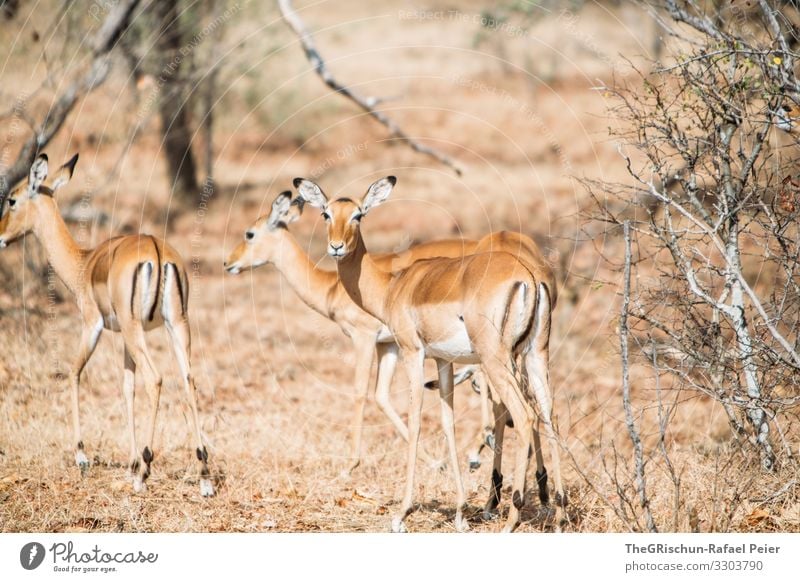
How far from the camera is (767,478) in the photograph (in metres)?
6.99

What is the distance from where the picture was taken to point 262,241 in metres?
10.2

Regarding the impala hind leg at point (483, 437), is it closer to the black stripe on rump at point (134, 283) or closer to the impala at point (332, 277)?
the impala at point (332, 277)

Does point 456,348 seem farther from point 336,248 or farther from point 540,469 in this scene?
point 336,248

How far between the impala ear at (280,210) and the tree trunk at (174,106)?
673 centimetres

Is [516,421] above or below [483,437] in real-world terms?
below

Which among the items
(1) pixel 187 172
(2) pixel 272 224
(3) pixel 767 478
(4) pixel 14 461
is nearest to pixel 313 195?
(2) pixel 272 224

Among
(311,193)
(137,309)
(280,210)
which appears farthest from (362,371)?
(137,309)

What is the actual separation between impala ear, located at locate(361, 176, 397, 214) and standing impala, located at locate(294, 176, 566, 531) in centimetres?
91

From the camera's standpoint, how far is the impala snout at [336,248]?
7.99 meters

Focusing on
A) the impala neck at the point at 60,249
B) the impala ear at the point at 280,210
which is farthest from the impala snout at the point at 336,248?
the impala neck at the point at 60,249

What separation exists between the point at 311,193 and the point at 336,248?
40.7 inches
